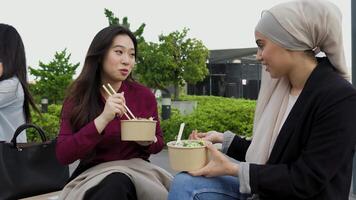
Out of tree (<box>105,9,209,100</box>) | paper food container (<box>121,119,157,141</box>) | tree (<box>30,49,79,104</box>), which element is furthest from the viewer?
tree (<box>30,49,79,104</box>)

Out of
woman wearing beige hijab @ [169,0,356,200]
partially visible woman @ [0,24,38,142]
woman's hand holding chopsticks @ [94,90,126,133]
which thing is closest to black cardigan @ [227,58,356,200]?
woman wearing beige hijab @ [169,0,356,200]

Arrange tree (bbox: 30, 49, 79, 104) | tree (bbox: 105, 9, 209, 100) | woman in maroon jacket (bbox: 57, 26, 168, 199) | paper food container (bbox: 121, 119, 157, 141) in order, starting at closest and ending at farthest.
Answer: paper food container (bbox: 121, 119, 157, 141) → woman in maroon jacket (bbox: 57, 26, 168, 199) → tree (bbox: 105, 9, 209, 100) → tree (bbox: 30, 49, 79, 104)

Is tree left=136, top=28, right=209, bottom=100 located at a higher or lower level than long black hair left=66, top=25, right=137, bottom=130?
higher

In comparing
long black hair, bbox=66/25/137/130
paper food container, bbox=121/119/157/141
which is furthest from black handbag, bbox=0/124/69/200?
paper food container, bbox=121/119/157/141

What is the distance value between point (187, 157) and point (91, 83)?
0.87 metres

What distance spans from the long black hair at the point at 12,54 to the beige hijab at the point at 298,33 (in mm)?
1951

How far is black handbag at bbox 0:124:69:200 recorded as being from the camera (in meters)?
2.56

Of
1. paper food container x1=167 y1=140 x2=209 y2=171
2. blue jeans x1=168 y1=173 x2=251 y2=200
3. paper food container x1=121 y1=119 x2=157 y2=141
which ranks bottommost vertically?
blue jeans x1=168 y1=173 x2=251 y2=200

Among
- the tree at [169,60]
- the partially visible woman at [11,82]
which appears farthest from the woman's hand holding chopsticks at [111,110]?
the tree at [169,60]

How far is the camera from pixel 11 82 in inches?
122

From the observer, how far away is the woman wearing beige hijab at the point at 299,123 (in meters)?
1.61

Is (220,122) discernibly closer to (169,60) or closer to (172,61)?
(169,60)

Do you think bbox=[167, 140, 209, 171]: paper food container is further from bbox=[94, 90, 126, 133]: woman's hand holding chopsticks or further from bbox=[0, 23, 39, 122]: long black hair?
bbox=[0, 23, 39, 122]: long black hair

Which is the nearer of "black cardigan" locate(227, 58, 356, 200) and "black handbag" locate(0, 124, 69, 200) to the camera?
"black cardigan" locate(227, 58, 356, 200)
